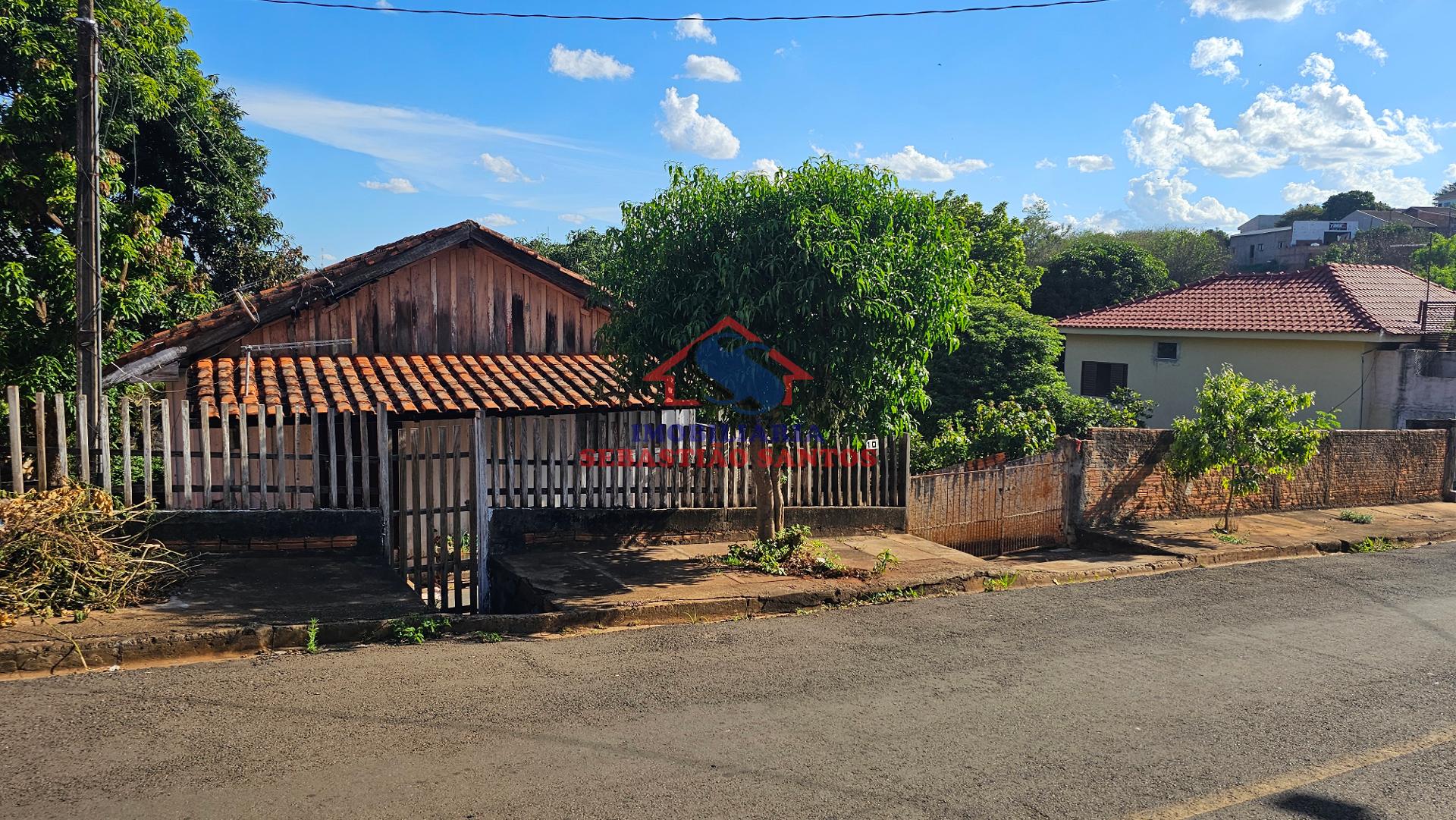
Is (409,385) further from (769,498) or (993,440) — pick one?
(993,440)

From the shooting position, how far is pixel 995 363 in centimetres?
1911

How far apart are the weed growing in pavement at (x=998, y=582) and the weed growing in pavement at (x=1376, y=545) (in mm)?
5859

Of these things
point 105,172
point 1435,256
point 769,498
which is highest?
point 1435,256

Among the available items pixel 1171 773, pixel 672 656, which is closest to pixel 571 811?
pixel 672 656

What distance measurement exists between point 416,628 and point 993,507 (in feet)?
24.9

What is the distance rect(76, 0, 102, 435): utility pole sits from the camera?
7.95 meters

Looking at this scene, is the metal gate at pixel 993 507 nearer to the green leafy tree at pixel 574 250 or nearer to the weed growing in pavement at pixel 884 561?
the weed growing in pavement at pixel 884 561

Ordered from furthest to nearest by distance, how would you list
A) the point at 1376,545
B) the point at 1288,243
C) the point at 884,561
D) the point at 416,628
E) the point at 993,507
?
the point at 1288,243 → the point at 1376,545 → the point at 993,507 → the point at 884,561 → the point at 416,628

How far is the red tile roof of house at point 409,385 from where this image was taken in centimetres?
914

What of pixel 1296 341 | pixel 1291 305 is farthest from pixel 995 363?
pixel 1291 305

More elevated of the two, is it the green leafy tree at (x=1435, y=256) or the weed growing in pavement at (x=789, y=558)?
Result: the green leafy tree at (x=1435, y=256)

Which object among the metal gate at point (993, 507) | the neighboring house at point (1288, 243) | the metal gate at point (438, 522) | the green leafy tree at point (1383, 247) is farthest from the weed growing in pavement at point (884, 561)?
the neighboring house at point (1288, 243)

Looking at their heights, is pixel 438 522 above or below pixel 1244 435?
below

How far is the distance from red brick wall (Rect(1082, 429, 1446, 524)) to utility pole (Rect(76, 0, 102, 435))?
36.5 feet
